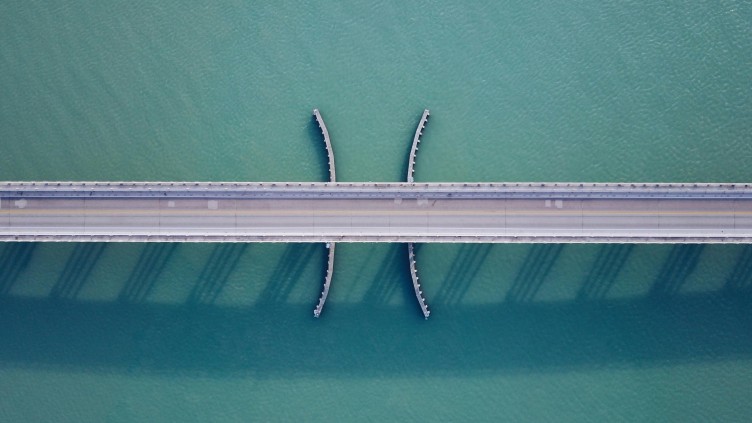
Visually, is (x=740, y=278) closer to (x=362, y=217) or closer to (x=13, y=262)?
(x=362, y=217)

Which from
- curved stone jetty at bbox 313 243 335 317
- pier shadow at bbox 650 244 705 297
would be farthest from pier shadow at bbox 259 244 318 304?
pier shadow at bbox 650 244 705 297

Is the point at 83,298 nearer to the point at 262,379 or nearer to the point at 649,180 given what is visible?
the point at 262,379

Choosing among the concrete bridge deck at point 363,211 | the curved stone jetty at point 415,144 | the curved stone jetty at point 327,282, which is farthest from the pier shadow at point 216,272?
the curved stone jetty at point 415,144

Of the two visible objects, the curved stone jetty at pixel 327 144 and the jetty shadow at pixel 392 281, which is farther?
the jetty shadow at pixel 392 281

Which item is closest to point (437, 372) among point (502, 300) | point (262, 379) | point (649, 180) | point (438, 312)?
point (438, 312)

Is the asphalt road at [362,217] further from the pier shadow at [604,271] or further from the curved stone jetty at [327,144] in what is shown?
the pier shadow at [604,271]

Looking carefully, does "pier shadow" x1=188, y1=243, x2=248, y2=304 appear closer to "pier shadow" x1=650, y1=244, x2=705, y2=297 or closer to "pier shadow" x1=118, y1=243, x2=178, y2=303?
"pier shadow" x1=118, y1=243, x2=178, y2=303
